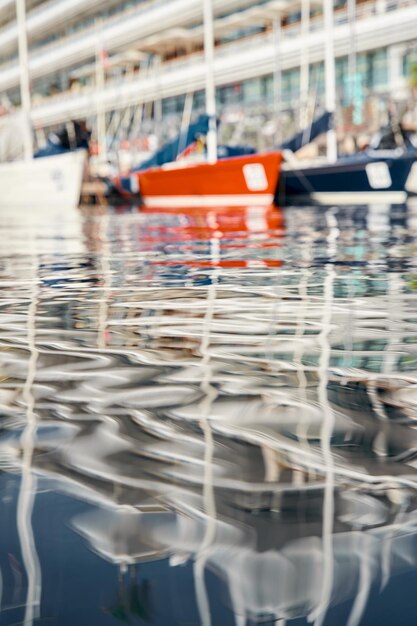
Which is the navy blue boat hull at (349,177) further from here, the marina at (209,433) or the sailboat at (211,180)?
the marina at (209,433)

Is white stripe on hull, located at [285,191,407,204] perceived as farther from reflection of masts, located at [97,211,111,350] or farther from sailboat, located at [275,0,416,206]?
reflection of masts, located at [97,211,111,350]

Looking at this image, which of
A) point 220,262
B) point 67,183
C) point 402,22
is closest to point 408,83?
point 402,22

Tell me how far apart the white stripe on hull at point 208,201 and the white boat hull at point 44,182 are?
178 centimetres

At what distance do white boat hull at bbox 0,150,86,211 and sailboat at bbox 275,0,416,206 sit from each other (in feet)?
12.7

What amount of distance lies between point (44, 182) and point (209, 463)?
62.1 ft

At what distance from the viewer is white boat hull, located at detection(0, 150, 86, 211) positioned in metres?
19.4

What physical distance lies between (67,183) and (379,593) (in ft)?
62.6

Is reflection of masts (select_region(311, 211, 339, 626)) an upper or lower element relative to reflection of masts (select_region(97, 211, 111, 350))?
upper

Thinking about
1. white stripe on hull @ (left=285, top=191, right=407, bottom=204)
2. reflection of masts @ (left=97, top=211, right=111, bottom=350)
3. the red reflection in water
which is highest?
reflection of masts @ (left=97, top=211, right=111, bottom=350)

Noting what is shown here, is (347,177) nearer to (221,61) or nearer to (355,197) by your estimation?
(355,197)

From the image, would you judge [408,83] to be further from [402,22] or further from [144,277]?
[144,277]

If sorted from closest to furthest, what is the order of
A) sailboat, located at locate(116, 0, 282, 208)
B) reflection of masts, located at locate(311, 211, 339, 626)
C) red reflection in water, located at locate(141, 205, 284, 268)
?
reflection of masts, located at locate(311, 211, 339, 626)
red reflection in water, located at locate(141, 205, 284, 268)
sailboat, located at locate(116, 0, 282, 208)

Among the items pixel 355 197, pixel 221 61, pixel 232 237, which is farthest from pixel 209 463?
pixel 221 61

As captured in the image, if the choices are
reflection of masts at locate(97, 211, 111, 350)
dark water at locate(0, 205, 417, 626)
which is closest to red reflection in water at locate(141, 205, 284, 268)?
A: reflection of masts at locate(97, 211, 111, 350)
